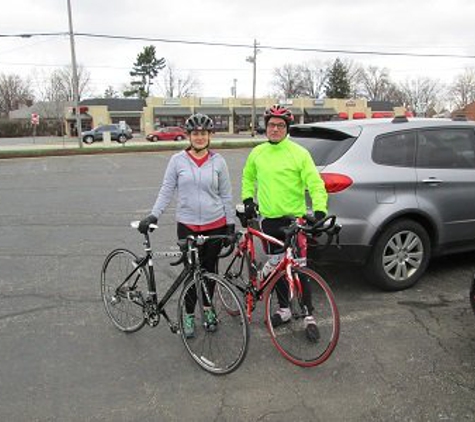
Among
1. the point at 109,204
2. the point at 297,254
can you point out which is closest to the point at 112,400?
the point at 297,254

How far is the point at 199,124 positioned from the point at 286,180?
0.82 meters

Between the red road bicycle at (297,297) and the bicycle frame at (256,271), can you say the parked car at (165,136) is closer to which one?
the bicycle frame at (256,271)

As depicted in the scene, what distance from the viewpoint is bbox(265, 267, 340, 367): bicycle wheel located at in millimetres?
3322

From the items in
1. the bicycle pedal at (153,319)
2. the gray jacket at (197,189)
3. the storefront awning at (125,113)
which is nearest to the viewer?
the gray jacket at (197,189)

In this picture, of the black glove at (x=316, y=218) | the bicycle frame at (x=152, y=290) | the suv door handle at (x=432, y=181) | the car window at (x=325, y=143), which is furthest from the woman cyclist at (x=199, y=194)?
the suv door handle at (x=432, y=181)

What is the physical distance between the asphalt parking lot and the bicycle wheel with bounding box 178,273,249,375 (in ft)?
0.33

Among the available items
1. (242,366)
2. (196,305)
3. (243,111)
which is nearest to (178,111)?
(243,111)

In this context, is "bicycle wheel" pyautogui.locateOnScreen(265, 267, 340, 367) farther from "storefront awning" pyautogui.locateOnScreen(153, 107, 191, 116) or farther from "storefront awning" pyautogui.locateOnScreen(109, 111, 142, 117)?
"storefront awning" pyautogui.locateOnScreen(109, 111, 142, 117)

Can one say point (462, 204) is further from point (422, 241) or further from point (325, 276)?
point (325, 276)

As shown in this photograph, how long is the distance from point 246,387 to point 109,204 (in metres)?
7.81

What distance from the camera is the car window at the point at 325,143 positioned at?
14.9 ft

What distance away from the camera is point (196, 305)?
361 centimetres

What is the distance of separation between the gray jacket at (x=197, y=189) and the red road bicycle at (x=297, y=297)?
309 mm

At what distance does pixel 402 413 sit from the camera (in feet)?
9.29
